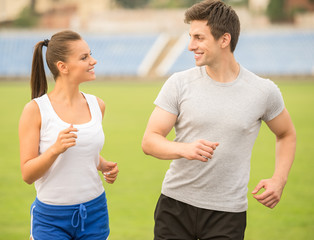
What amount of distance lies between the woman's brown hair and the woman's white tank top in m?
0.22

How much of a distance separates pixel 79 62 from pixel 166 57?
3654 cm

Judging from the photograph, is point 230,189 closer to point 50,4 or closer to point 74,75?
point 74,75

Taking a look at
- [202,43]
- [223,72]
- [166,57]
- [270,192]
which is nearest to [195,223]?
[270,192]

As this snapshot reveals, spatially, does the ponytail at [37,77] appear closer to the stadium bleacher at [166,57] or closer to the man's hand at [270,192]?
the man's hand at [270,192]

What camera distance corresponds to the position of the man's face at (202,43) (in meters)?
3.08

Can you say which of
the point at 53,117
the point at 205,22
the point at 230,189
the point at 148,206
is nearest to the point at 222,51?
the point at 205,22

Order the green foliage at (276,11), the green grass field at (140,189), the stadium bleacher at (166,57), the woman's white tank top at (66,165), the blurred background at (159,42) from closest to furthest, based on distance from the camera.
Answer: the woman's white tank top at (66,165) < the green grass field at (140,189) < the stadium bleacher at (166,57) < the blurred background at (159,42) < the green foliage at (276,11)

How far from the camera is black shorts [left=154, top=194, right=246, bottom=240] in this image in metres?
3.11

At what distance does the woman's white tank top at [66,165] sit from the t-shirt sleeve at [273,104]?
1142 mm

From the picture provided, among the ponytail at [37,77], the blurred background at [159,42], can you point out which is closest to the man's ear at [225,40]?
the ponytail at [37,77]

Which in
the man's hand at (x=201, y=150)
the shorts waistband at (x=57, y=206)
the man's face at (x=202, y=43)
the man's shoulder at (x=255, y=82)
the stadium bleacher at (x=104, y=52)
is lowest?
the stadium bleacher at (x=104, y=52)

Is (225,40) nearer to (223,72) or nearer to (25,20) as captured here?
(223,72)

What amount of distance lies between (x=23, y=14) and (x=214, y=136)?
57237mm

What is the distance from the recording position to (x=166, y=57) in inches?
1551
